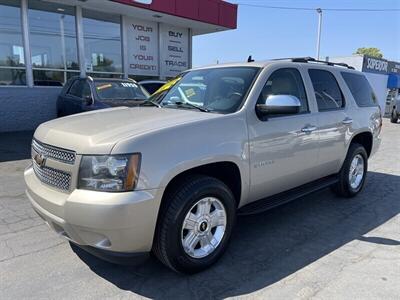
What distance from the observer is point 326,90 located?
4.83 metres

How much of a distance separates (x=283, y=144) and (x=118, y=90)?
627cm

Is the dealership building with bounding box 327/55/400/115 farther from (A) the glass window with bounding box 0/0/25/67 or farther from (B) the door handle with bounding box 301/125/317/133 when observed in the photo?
(B) the door handle with bounding box 301/125/317/133

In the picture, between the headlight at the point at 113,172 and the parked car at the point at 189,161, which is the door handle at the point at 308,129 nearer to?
the parked car at the point at 189,161

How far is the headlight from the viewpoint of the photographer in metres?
2.73

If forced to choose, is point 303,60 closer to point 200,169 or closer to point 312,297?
point 200,169

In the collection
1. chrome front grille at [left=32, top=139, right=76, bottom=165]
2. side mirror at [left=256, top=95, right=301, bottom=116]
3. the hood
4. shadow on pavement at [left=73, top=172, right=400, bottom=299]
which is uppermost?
side mirror at [left=256, top=95, right=301, bottom=116]

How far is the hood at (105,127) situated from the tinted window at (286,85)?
84 cm

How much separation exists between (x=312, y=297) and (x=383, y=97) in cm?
3022

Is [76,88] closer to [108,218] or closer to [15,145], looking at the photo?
[15,145]

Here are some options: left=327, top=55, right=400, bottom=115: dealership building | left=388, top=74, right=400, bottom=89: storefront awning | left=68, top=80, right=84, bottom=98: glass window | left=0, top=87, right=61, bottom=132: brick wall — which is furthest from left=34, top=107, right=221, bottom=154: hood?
left=388, top=74, right=400, bottom=89: storefront awning

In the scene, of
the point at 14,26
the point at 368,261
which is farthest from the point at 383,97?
the point at 368,261

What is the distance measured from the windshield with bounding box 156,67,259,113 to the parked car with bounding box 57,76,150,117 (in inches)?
159

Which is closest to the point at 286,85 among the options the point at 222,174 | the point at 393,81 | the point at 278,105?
the point at 278,105

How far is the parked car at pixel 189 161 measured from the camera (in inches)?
108
